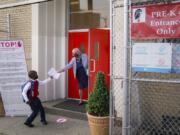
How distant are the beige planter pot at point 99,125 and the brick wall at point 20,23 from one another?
15.3ft

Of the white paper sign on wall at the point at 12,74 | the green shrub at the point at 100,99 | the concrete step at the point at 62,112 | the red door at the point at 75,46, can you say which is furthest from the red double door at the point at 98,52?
the green shrub at the point at 100,99

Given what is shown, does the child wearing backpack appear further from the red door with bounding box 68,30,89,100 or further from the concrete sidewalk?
the red door with bounding box 68,30,89,100

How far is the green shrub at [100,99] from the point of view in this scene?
6.88 meters

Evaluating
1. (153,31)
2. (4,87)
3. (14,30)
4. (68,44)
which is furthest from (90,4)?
(153,31)

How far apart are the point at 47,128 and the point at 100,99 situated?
2157mm

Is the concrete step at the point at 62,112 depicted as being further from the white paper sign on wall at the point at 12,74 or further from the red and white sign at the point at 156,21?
the red and white sign at the point at 156,21

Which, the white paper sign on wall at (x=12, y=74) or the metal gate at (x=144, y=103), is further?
the white paper sign on wall at (x=12, y=74)

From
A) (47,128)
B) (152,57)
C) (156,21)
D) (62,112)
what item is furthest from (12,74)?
(156,21)

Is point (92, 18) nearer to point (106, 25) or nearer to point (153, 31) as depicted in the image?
point (106, 25)

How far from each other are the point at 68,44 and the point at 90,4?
140cm

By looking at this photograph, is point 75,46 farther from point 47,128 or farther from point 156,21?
point 156,21

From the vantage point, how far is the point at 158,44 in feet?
18.0

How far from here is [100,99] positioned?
6879 millimetres

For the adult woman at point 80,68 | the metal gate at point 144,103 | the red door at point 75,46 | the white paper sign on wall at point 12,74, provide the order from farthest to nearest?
the red door at point 75,46 < the adult woman at point 80,68 < the white paper sign on wall at point 12,74 < the metal gate at point 144,103
